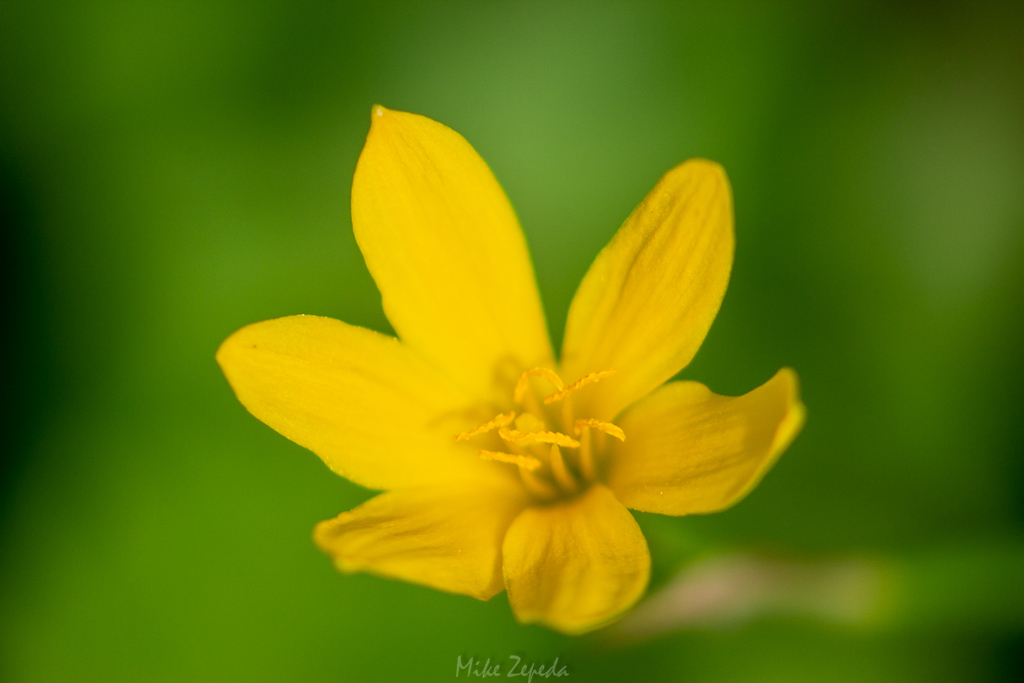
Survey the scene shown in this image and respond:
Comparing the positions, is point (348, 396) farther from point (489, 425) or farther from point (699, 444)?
point (699, 444)

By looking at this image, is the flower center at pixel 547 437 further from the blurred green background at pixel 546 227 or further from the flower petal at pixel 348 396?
the blurred green background at pixel 546 227

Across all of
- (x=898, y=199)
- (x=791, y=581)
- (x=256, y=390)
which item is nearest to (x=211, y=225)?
(x=256, y=390)

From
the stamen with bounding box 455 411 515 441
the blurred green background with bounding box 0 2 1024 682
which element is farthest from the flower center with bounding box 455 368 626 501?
the blurred green background with bounding box 0 2 1024 682

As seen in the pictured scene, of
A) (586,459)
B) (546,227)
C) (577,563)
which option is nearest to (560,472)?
(586,459)

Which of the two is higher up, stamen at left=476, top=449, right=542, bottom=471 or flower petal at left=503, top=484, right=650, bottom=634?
→ stamen at left=476, top=449, right=542, bottom=471

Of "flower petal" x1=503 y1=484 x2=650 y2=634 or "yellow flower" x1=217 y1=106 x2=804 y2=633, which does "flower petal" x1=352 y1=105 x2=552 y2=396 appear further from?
"flower petal" x1=503 y1=484 x2=650 y2=634
